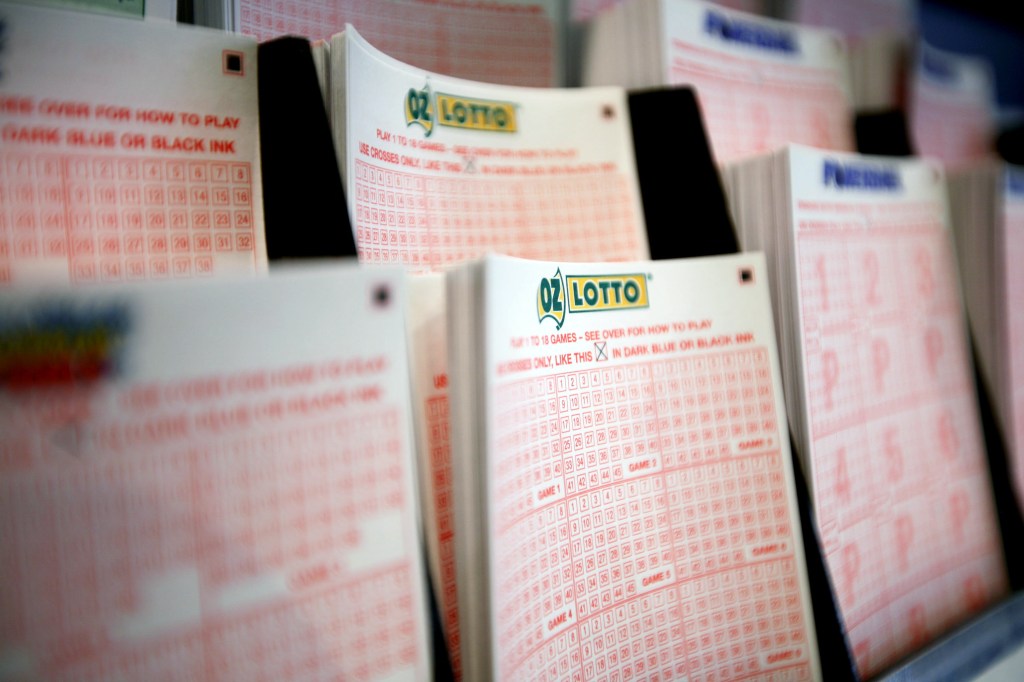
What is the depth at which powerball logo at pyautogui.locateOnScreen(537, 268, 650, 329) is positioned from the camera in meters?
0.44

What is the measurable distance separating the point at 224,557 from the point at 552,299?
0.25 m

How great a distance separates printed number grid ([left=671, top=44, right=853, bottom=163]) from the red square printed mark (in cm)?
42

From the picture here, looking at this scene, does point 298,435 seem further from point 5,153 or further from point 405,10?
point 405,10

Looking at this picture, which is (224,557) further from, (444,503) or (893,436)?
(893,436)

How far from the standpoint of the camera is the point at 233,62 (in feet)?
1.52

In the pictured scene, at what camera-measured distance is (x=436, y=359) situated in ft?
1.47

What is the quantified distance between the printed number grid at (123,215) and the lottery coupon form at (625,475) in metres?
0.18

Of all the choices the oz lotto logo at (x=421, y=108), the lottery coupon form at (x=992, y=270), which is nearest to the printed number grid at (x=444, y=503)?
the oz lotto logo at (x=421, y=108)

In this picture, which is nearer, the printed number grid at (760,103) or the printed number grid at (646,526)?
the printed number grid at (646,526)

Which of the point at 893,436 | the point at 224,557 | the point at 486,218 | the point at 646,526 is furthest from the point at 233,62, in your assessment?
the point at 893,436

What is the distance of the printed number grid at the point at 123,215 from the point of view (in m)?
0.39

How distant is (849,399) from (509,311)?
1.30ft

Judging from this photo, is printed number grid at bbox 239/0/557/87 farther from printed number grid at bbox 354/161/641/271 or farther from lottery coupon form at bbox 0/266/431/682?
lottery coupon form at bbox 0/266/431/682

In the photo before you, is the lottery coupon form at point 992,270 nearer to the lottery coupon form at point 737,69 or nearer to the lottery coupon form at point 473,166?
the lottery coupon form at point 737,69
